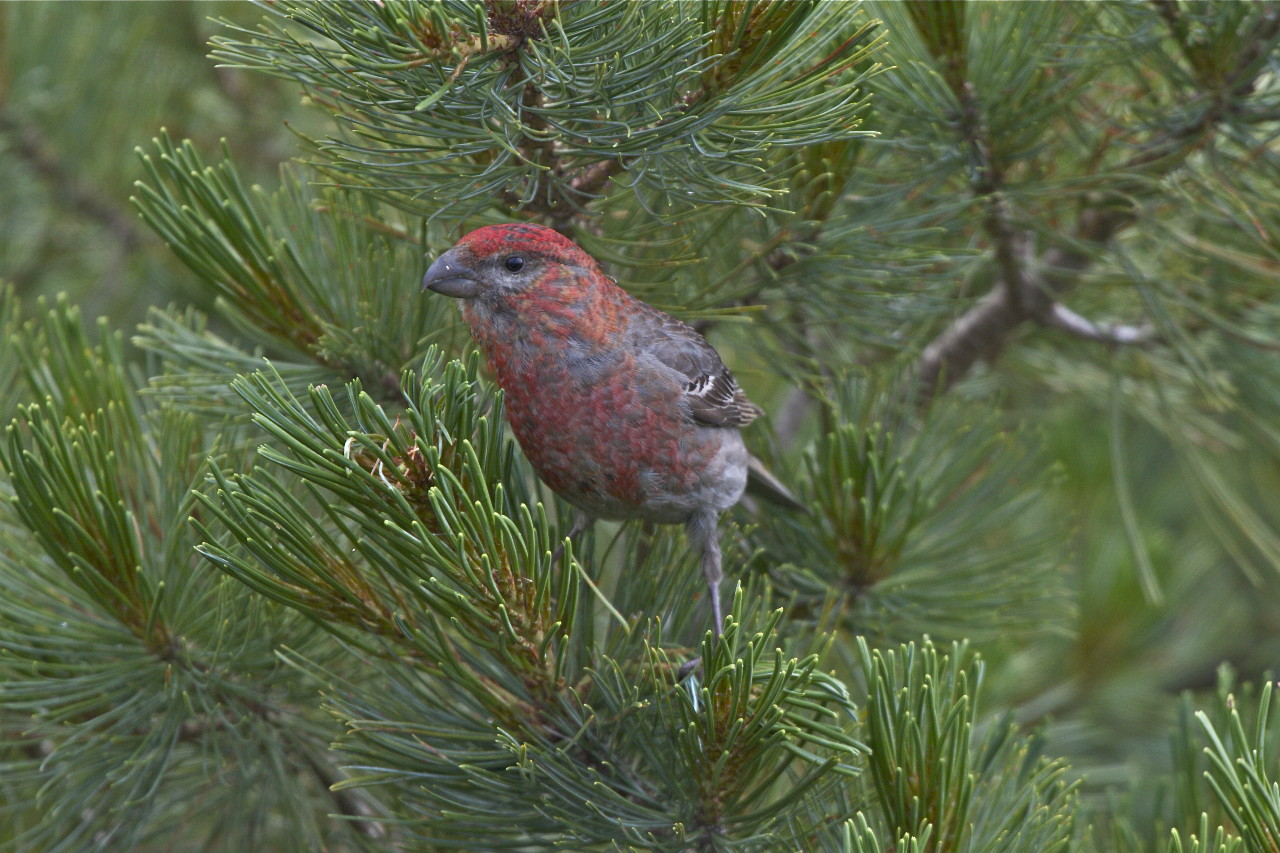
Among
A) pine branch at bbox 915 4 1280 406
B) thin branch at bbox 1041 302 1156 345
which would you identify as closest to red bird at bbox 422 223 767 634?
pine branch at bbox 915 4 1280 406

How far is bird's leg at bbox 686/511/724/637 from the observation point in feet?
6.61

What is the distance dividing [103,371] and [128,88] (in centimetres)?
211

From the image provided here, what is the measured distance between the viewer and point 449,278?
1.95m

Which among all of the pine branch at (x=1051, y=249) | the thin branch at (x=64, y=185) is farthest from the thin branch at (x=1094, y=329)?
the thin branch at (x=64, y=185)

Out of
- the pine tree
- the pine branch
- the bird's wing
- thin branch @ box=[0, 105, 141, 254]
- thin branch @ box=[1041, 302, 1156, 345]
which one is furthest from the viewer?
thin branch @ box=[0, 105, 141, 254]

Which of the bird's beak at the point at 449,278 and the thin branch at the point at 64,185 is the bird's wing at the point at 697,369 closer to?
the bird's beak at the point at 449,278

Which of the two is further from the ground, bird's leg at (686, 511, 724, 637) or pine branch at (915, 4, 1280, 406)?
pine branch at (915, 4, 1280, 406)

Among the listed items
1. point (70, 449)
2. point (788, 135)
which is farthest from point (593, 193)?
point (70, 449)

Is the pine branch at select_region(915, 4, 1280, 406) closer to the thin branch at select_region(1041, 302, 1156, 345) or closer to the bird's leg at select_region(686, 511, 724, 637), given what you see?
the thin branch at select_region(1041, 302, 1156, 345)

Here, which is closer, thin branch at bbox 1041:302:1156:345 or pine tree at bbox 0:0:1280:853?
pine tree at bbox 0:0:1280:853

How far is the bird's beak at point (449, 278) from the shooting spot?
1.94 m

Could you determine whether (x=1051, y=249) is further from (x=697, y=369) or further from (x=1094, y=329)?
(x=697, y=369)

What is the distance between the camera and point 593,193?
1.99 metres

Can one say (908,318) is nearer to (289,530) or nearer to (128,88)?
(289,530)
